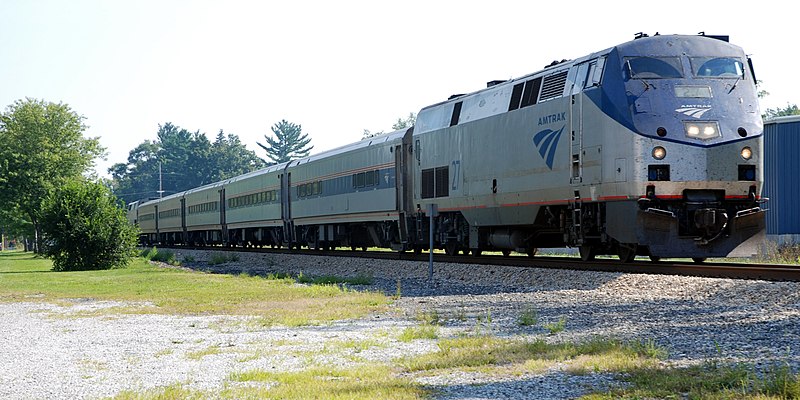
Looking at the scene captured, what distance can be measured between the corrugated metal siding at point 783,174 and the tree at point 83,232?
82.2ft

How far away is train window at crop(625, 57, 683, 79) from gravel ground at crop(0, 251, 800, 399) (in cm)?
383

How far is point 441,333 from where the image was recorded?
12.2 meters

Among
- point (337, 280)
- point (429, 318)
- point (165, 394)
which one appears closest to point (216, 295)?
point (337, 280)

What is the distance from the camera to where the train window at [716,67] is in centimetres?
1742

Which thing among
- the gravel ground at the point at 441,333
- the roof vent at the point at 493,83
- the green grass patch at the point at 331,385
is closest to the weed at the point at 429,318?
the gravel ground at the point at 441,333

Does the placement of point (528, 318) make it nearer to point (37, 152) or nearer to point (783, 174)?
point (783, 174)

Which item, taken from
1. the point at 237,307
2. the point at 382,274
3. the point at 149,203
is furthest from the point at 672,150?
the point at 149,203

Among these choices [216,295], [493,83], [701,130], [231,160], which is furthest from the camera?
[231,160]

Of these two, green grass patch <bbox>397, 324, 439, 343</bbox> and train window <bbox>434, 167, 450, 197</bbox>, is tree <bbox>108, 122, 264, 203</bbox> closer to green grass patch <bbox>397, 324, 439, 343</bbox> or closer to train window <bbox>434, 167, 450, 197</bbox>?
train window <bbox>434, 167, 450, 197</bbox>

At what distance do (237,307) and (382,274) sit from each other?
8.49 meters

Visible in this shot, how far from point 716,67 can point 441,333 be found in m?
8.80

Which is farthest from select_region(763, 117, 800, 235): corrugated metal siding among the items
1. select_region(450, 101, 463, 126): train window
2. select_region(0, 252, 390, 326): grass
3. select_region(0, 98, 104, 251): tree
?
select_region(0, 98, 104, 251): tree

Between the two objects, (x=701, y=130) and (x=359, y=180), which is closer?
(x=701, y=130)

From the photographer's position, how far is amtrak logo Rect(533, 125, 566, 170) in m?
19.1
